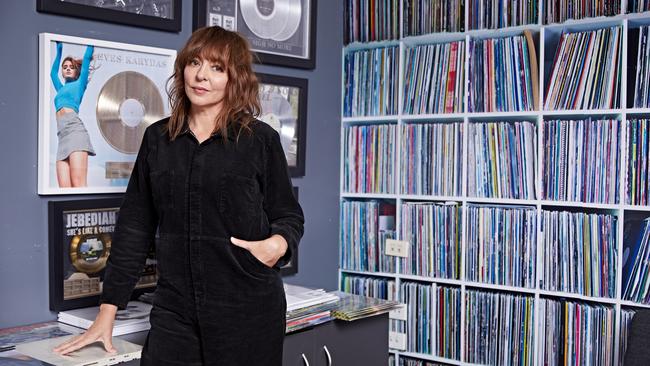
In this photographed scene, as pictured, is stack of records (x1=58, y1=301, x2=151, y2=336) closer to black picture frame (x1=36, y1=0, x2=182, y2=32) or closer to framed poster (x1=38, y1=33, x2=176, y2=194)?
framed poster (x1=38, y1=33, x2=176, y2=194)

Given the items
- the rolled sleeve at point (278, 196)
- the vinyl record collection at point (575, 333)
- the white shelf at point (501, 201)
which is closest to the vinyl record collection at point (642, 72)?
the white shelf at point (501, 201)

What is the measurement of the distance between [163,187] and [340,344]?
101 centimetres

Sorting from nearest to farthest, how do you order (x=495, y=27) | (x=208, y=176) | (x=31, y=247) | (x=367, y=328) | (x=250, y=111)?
(x=208, y=176) < (x=250, y=111) < (x=31, y=247) < (x=367, y=328) < (x=495, y=27)

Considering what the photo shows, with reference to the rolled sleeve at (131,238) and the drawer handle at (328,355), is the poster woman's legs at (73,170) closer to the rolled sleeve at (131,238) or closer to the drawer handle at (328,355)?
the rolled sleeve at (131,238)

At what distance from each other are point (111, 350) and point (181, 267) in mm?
282

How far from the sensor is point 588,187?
2.71 meters

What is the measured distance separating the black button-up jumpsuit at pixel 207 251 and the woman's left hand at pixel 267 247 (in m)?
0.02

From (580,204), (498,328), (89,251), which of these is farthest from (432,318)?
(89,251)

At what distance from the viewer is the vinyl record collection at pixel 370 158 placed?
10.4 feet

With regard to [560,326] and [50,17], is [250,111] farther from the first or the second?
[560,326]

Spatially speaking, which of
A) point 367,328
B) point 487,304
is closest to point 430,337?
point 487,304

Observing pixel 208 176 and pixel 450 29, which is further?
pixel 450 29

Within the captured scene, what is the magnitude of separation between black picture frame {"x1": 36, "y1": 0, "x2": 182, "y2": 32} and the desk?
1084 millimetres

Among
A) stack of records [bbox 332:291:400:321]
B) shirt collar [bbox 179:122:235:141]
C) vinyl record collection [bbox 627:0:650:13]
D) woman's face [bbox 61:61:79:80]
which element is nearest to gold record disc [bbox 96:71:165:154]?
woman's face [bbox 61:61:79:80]
